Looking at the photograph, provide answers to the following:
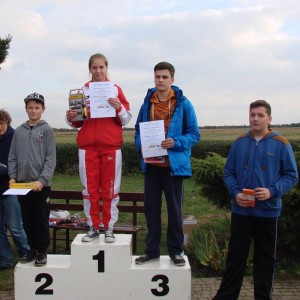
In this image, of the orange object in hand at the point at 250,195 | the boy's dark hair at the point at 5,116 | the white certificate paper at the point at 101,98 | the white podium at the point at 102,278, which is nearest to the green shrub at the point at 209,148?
the boy's dark hair at the point at 5,116

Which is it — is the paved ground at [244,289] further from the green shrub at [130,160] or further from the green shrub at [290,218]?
the green shrub at [130,160]

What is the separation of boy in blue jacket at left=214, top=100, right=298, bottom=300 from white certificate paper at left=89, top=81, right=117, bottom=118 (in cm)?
131

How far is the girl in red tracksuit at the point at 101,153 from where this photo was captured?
14.8 ft

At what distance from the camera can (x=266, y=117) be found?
13.5 feet

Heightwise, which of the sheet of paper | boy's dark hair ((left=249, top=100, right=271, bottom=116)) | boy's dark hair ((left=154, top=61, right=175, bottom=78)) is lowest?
the sheet of paper

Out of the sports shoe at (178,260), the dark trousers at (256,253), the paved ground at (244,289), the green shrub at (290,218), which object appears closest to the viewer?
the dark trousers at (256,253)

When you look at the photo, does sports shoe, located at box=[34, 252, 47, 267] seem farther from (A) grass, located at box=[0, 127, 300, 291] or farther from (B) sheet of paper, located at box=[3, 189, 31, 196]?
(A) grass, located at box=[0, 127, 300, 291]

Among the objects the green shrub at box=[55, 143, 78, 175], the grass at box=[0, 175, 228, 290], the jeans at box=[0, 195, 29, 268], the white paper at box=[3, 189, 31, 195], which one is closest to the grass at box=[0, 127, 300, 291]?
the grass at box=[0, 175, 228, 290]

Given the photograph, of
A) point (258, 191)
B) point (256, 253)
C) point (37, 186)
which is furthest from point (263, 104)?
point (37, 186)

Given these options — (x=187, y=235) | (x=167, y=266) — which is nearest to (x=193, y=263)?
(x=187, y=235)

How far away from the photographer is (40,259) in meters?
4.57

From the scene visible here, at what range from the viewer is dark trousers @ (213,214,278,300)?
413 centimetres

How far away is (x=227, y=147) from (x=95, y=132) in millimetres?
16875

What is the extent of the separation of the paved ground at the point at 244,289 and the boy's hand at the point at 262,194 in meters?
1.67
